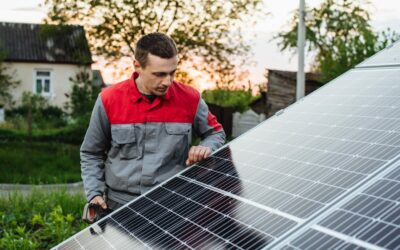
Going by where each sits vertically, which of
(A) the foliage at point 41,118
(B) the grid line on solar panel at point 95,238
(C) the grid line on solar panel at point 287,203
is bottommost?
(A) the foliage at point 41,118

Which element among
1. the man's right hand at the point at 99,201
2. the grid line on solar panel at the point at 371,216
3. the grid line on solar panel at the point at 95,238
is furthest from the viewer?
the man's right hand at the point at 99,201

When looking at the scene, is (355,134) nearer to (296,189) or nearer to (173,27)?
(296,189)

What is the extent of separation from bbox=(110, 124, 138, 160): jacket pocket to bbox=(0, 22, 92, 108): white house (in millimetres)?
41908

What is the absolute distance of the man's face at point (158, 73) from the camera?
4.54m

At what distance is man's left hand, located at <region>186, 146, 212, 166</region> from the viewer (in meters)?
4.89

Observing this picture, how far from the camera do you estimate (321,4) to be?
44750 mm

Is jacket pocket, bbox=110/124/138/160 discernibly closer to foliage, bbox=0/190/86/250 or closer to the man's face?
the man's face

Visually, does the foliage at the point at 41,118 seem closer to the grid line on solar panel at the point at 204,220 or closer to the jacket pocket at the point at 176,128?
the jacket pocket at the point at 176,128

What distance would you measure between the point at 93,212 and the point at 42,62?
144ft

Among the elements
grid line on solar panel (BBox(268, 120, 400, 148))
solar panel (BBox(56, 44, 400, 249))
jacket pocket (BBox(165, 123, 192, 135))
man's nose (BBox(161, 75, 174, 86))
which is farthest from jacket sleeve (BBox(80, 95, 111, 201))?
grid line on solar panel (BBox(268, 120, 400, 148))

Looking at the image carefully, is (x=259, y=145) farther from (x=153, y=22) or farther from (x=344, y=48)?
(x=153, y=22)

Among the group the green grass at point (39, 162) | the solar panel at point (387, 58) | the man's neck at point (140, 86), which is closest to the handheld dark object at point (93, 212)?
the man's neck at point (140, 86)

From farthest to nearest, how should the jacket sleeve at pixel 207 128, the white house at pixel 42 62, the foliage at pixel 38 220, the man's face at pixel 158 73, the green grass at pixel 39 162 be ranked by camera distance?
the white house at pixel 42 62 → the green grass at pixel 39 162 → the foliage at pixel 38 220 → the jacket sleeve at pixel 207 128 → the man's face at pixel 158 73

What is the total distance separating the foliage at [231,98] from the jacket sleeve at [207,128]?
Result: 36.5 meters
